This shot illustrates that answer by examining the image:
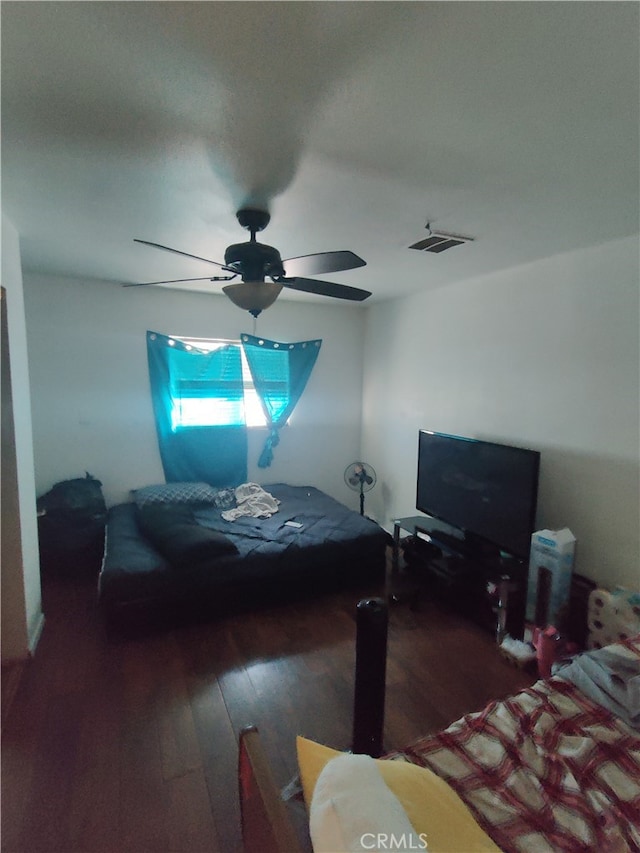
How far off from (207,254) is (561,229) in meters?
2.16

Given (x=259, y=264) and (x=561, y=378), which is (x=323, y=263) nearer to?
(x=259, y=264)

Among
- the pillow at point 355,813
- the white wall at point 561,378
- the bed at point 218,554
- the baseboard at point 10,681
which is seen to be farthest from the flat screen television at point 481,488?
the baseboard at point 10,681

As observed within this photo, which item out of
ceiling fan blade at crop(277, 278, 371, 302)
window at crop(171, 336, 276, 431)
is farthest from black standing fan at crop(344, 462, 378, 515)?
ceiling fan blade at crop(277, 278, 371, 302)

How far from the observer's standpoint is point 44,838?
1.49 meters

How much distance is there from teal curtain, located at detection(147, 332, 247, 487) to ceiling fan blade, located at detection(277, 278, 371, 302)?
7.03 feet

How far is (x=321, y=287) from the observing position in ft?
7.66

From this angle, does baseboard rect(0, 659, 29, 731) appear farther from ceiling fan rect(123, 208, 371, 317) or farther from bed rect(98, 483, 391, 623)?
ceiling fan rect(123, 208, 371, 317)

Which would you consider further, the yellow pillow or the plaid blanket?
the plaid blanket

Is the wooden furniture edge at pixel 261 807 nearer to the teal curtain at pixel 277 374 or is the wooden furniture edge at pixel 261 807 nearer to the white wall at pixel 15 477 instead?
the white wall at pixel 15 477

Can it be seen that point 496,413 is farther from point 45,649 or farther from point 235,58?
point 45,649

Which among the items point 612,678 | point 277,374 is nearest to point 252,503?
point 277,374

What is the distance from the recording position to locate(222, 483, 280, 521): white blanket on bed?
12.2ft
